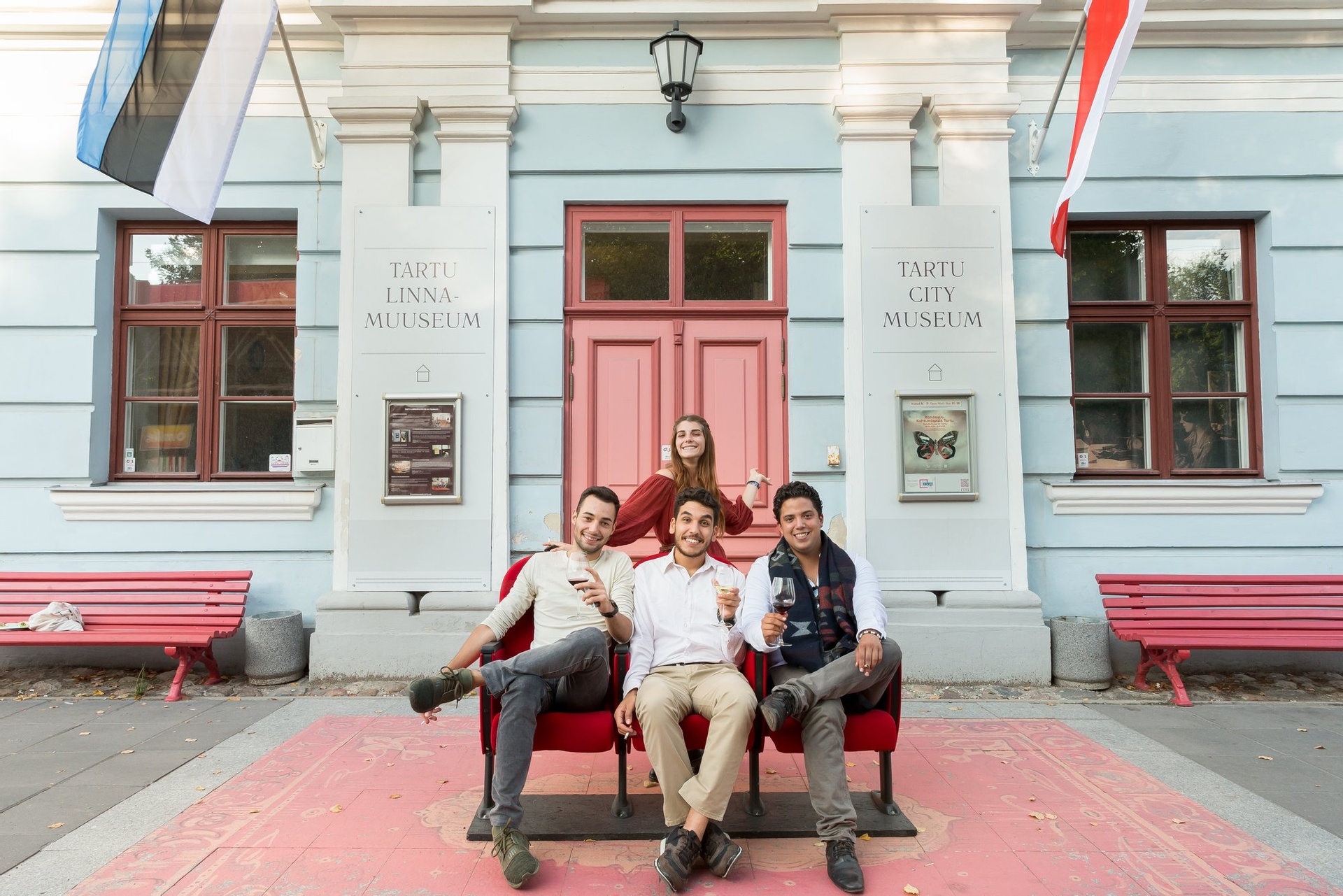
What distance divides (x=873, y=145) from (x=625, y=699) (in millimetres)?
4480

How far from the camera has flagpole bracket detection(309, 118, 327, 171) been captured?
5.80m

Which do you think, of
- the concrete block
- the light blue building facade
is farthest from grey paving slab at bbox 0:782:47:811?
the concrete block

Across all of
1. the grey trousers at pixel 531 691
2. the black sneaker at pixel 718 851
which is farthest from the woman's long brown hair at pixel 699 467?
the black sneaker at pixel 718 851

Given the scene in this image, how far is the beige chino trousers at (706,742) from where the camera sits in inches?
113

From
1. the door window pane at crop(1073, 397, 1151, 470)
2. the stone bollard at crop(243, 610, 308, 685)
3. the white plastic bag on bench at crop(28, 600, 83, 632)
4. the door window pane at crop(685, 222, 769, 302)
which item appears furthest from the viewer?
the door window pane at crop(1073, 397, 1151, 470)

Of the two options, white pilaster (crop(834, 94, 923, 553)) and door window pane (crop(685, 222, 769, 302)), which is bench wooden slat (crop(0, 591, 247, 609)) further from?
white pilaster (crop(834, 94, 923, 553))

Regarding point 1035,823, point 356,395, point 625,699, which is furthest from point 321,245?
point 1035,823

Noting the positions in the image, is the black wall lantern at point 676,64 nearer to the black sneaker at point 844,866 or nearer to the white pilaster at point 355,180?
the white pilaster at point 355,180

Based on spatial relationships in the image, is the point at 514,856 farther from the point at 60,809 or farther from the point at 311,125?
the point at 311,125

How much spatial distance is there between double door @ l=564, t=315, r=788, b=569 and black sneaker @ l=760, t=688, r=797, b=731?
271 centimetres

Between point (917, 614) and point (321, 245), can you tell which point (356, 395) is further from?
point (917, 614)

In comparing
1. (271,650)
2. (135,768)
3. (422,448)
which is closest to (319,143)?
(422,448)

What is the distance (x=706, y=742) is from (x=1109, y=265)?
5180mm

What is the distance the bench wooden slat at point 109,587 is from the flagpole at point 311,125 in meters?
3.14
